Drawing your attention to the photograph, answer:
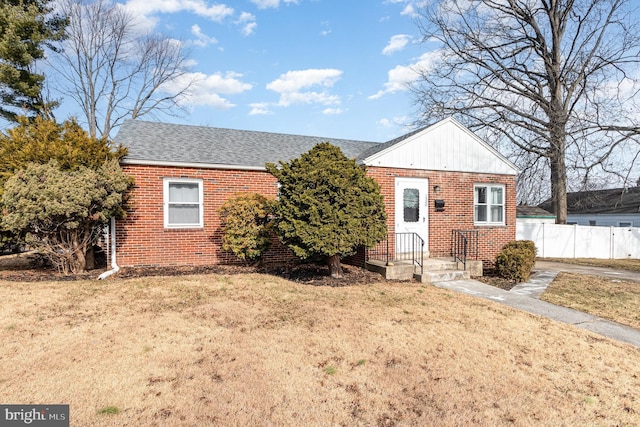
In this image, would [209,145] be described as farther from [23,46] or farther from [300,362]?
[23,46]

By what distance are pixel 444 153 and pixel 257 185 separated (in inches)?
226

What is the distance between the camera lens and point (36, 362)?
3.69m

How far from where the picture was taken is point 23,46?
50.3 feet

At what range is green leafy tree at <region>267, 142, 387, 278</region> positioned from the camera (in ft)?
23.6

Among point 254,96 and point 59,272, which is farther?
point 254,96

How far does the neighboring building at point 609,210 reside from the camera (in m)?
25.9

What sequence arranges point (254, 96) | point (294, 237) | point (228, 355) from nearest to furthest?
1. point (228, 355)
2. point (294, 237)
3. point (254, 96)

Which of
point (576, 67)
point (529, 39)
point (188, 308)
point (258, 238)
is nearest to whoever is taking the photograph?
point (188, 308)

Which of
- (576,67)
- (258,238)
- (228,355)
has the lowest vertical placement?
(228,355)

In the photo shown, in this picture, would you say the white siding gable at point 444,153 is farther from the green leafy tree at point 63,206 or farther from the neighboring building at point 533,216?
the neighboring building at point 533,216

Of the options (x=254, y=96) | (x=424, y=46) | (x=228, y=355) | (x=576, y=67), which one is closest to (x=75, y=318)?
(x=228, y=355)

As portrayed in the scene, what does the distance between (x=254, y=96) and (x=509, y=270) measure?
13.3m

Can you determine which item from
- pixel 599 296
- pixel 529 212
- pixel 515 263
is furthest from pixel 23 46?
pixel 529 212

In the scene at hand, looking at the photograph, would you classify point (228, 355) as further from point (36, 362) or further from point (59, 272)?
point (59, 272)
